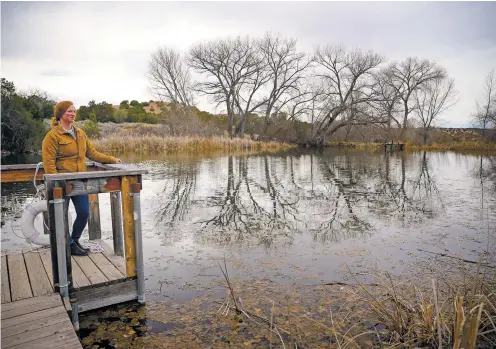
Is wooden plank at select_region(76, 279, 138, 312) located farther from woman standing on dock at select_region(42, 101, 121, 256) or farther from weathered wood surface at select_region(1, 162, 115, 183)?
weathered wood surface at select_region(1, 162, 115, 183)

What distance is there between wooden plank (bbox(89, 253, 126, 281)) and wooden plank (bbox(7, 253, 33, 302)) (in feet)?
2.28

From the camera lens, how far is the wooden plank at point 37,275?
3576 millimetres

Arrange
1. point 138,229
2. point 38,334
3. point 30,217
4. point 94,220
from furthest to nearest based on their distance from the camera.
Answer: point 94,220 → point 30,217 → point 138,229 → point 38,334

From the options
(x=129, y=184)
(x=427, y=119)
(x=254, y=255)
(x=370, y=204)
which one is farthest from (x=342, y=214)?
(x=427, y=119)

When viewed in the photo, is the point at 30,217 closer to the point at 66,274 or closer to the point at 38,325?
the point at 66,274

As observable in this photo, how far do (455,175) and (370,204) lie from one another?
24.2ft

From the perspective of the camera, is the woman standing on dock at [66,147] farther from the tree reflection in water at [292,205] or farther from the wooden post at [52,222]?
the tree reflection in water at [292,205]

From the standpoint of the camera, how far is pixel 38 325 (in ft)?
9.52

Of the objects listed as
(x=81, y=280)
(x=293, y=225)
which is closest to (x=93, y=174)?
(x=81, y=280)

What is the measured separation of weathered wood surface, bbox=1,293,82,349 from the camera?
266 cm

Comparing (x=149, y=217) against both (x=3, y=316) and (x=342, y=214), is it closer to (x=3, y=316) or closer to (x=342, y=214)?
(x=342, y=214)

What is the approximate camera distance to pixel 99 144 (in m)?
24.8

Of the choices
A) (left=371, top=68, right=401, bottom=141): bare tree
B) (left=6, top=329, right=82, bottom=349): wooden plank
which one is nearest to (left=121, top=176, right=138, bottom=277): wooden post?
(left=6, top=329, right=82, bottom=349): wooden plank

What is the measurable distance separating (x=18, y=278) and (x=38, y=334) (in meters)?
1.36
